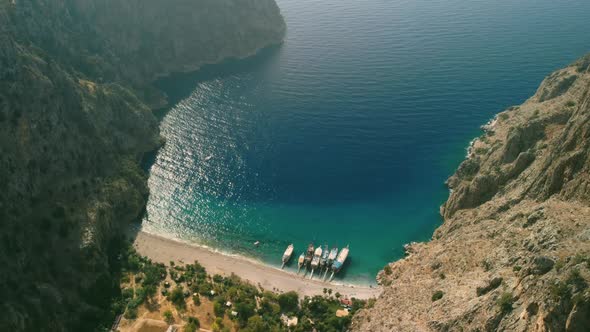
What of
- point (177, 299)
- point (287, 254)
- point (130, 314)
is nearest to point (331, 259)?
point (287, 254)

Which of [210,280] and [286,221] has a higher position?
[286,221]

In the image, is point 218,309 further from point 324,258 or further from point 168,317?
point 324,258

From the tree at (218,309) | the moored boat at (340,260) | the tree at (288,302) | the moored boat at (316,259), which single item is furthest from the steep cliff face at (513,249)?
the tree at (218,309)

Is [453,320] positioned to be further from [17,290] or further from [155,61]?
[155,61]

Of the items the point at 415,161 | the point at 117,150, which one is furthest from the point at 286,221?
the point at 117,150

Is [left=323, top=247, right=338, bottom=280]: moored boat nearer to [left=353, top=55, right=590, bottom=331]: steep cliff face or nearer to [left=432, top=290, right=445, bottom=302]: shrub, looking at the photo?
[left=353, top=55, right=590, bottom=331]: steep cliff face

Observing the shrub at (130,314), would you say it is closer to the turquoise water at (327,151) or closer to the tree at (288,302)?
the tree at (288,302)
